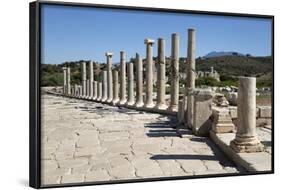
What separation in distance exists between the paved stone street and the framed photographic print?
2cm

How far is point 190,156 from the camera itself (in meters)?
8.27

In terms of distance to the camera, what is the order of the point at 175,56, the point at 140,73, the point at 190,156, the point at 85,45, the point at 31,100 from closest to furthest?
the point at 31,100 < the point at 85,45 < the point at 190,156 < the point at 175,56 < the point at 140,73

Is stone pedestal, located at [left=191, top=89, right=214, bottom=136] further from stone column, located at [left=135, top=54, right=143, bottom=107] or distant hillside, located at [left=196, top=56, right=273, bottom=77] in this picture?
stone column, located at [left=135, top=54, right=143, bottom=107]

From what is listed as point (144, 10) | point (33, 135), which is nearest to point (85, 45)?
point (144, 10)

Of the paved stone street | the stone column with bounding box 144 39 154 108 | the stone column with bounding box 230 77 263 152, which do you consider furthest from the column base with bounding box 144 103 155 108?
the stone column with bounding box 230 77 263 152

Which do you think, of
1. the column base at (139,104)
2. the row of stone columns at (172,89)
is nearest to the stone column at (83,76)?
the row of stone columns at (172,89)

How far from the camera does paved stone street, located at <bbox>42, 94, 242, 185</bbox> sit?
23.9ft

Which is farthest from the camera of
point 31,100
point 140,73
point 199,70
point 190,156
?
point 140,73

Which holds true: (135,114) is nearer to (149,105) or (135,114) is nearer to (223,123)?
(223,123)

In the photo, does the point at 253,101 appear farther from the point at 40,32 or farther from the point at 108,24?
the point at 40,32

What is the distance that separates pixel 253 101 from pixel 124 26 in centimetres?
267

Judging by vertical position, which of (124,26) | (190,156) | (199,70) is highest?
(124,26)

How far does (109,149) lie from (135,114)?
1.92m

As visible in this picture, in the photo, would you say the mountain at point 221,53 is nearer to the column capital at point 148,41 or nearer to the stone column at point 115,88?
the column capital at point 148,41
